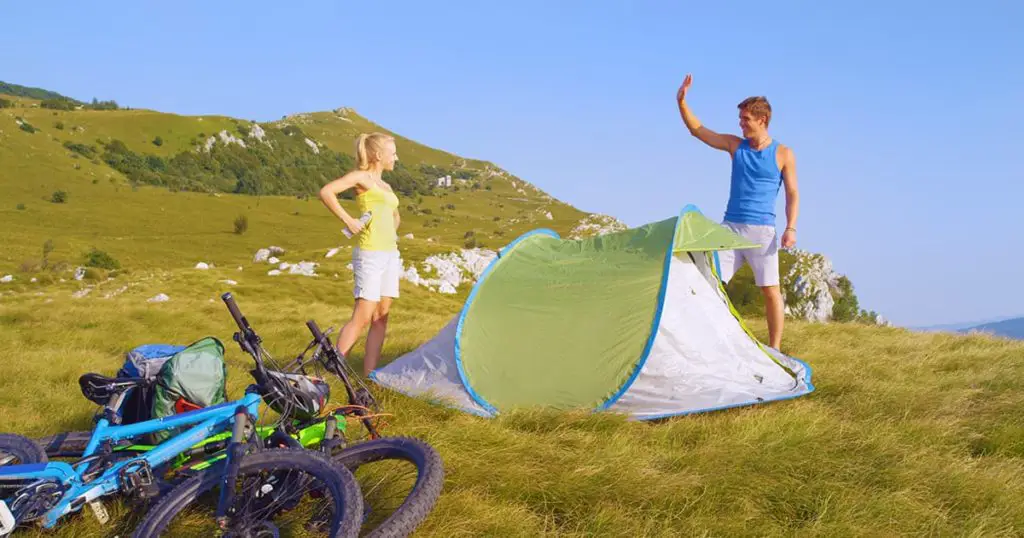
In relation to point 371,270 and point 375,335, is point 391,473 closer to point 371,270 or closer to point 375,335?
point 371,270

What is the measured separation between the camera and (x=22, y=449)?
3.77 m

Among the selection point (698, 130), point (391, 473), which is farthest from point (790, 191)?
point (391, 473)

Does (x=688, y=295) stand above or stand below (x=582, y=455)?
above

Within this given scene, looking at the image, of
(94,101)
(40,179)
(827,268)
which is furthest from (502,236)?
(94,101)

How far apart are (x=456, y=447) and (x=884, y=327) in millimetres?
8801

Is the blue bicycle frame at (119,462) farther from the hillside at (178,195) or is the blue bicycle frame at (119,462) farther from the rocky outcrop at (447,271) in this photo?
the rocky outcrop at (447,271)

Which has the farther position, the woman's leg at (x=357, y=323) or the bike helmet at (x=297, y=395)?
the woman's leg at (x=357, y=323)

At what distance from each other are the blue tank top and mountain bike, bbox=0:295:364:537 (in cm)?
472

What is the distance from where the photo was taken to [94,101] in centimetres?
13862

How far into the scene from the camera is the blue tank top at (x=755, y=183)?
20.5 feet

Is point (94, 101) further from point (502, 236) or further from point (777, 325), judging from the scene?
point (777, 325)

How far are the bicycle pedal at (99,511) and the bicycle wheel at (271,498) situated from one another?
1.26 ft

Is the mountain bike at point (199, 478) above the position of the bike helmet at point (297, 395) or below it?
below

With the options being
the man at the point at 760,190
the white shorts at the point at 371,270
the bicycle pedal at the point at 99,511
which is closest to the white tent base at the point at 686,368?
the man at the point at 760,190
